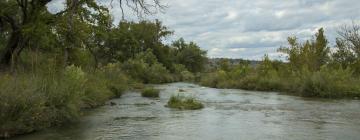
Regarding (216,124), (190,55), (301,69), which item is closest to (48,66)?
(216,124)

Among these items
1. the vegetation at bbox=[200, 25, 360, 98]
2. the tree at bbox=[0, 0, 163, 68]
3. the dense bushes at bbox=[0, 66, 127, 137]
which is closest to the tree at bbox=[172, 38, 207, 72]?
the vegetation at bbox=[200, 25, 360, 98]

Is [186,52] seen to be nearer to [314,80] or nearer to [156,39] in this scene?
[156,39]

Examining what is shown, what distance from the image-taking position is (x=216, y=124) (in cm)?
1742

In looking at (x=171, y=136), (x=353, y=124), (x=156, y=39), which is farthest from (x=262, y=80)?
(x=156, y=39)

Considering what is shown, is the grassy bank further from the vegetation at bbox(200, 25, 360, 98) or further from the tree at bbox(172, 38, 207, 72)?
the tree at bbox(172, 38, 207, 72)

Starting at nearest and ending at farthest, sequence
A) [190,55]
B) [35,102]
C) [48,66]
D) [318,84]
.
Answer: [35,102] < [48,66] < [318,84] < [190,55]

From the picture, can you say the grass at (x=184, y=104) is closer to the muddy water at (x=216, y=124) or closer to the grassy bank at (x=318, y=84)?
the muddy water at (x=216, y=124)

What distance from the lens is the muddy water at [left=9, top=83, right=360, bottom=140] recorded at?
47.8ft

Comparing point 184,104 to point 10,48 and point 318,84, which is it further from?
point 318,84

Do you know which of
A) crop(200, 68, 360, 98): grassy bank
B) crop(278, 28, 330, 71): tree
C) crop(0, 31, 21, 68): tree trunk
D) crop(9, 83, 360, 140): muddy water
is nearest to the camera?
crop(9, 83, 360, 140): muddy water

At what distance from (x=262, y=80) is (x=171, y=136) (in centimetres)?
2985

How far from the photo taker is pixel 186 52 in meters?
93.9

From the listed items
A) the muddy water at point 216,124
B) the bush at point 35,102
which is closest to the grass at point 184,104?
the muddy water at point 216,124

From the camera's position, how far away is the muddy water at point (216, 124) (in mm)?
14584
